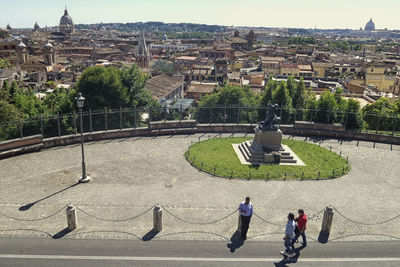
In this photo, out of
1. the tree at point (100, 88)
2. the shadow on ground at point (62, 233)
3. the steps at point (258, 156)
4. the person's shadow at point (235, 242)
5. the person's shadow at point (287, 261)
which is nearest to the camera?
the person's shadow at point (287, 261)

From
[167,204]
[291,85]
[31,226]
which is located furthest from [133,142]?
[291,85]

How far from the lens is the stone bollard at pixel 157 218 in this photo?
1127 cm

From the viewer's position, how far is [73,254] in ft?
33.4

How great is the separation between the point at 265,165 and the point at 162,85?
1895 inches

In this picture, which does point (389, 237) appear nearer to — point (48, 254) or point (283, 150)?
point (283, 150)

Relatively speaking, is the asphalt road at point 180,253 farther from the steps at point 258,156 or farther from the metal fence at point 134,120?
the metal fence at point 134,120

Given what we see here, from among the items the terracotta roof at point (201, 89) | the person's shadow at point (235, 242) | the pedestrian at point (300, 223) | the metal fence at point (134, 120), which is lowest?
the terracotta roof at point (201, 89)

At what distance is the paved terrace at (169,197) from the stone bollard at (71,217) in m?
0.30

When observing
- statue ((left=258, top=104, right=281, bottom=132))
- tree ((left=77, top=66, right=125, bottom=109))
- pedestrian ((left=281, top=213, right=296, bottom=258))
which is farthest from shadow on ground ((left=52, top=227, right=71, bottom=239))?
tree ((left=77, top=66, right=125, bottom=109))

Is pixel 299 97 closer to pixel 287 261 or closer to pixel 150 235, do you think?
pixel 287 261

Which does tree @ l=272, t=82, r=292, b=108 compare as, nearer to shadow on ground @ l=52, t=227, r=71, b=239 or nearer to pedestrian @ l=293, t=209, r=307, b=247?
pedestrian @ l=293, t=209, r=307, b=247

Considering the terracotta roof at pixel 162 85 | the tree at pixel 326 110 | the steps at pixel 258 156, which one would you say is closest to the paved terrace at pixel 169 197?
the steps at pixel 258 156

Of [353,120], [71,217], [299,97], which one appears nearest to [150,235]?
[71,217]

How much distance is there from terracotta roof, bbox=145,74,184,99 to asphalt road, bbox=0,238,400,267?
45751 mm
